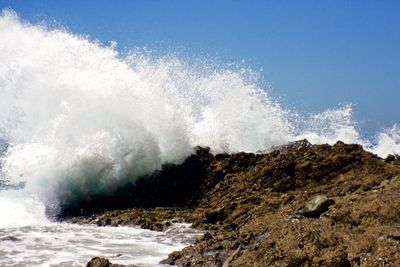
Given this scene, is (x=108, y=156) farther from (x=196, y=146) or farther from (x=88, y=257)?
(x=88, y=257)

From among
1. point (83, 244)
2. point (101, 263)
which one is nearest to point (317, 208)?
point (101, 263)

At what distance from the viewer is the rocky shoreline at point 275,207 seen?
19.9 ft

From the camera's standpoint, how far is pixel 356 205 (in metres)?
7.47

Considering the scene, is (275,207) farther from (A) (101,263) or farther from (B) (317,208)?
(A) (101,263)

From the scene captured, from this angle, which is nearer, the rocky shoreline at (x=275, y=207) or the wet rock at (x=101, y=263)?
the rocky shoreline at (x=275, y=207)

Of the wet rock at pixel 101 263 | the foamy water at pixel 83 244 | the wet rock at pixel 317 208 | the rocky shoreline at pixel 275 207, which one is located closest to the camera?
the rocky shoreline at pixel 275 207

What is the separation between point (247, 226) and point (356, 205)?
271cm

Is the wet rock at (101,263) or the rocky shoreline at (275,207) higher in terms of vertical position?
the rocky shoreline at (275,207)

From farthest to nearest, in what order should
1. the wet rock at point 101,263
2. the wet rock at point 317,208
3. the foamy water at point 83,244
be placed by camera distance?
the foamy water at point 83,244
the wet rock at point 317,208
the wet rock at point 101,263

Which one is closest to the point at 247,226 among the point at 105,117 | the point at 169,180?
the point at 169,180

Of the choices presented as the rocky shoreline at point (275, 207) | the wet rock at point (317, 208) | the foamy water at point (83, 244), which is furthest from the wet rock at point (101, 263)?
the wet rock at point (317, 208)

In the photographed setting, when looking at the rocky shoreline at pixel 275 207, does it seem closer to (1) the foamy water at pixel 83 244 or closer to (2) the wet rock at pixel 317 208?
(2) the wet rock at pixel 317 208

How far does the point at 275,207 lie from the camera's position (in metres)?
10.6

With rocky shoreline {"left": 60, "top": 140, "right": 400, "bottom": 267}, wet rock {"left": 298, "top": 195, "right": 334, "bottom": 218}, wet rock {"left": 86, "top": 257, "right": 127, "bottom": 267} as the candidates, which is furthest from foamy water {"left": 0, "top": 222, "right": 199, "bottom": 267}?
wet rock {"left": 298, "top": 195, "right": 334, "bottom": 218}
